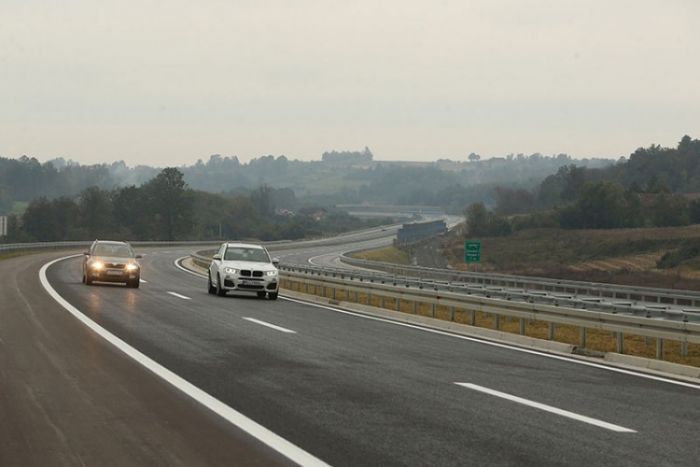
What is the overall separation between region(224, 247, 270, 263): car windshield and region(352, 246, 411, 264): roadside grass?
63.0 meters

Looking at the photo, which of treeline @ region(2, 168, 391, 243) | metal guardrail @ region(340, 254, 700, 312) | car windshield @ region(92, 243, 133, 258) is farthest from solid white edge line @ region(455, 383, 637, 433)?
treeline @ region(2, 168, 391, 243)

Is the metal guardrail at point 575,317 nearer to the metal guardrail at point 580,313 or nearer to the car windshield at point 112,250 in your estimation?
the metal guardrail at point 580,313

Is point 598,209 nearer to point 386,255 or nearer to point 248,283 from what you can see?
point 386,255

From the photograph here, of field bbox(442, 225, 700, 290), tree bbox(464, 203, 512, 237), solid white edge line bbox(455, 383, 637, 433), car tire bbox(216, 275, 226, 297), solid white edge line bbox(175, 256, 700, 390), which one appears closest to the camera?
solid white edge line bbox(455, 383, 637, 433)

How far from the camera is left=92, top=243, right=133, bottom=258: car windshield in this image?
34656mm

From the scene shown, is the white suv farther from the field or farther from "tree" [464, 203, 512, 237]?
"tree" [464, 203, 512, 237]

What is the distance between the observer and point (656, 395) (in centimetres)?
1263

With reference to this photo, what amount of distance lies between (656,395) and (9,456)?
7621mm

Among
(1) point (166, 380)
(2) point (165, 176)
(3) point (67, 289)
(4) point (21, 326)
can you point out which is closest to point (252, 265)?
(3) point (67, 289)

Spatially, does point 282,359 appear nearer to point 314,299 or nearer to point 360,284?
point 360,284

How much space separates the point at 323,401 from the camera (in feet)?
36.0

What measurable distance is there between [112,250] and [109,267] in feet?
3.98

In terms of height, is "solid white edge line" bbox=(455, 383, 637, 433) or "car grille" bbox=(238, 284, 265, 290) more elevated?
"solid white edge line" bbox=(455, 383, 637, 433)

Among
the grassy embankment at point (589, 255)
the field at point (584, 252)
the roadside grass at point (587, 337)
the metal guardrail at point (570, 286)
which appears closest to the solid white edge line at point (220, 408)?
the roadside grass at point (587, 337)
